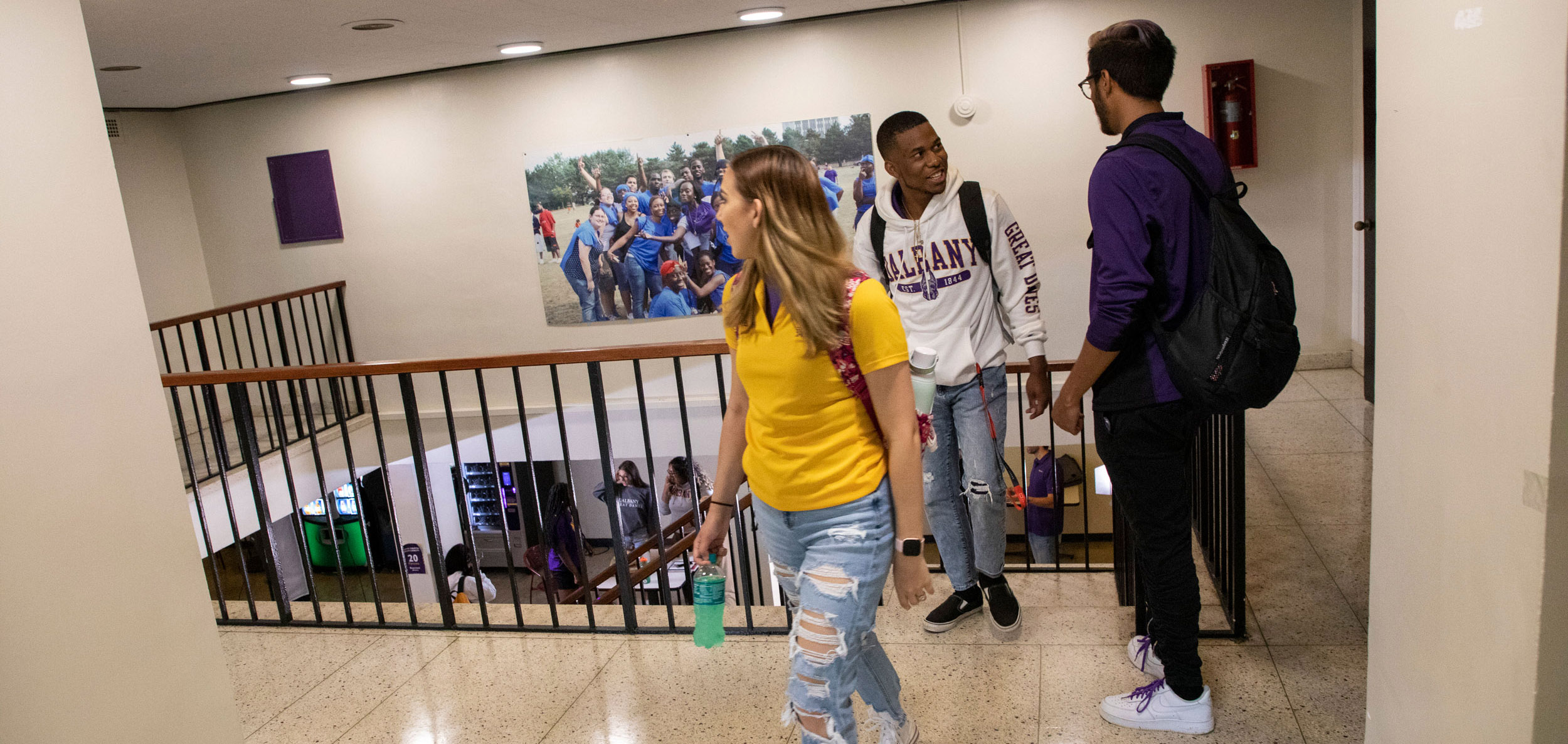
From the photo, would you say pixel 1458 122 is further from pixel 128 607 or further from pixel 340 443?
pixel 340 443

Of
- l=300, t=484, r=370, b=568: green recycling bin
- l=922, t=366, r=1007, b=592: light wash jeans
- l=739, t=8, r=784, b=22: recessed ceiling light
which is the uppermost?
l=739, t=8, r=784, b=22: recessed ceiling light

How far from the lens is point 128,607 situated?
218cm

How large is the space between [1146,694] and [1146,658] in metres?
0.25

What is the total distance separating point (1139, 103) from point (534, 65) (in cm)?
566

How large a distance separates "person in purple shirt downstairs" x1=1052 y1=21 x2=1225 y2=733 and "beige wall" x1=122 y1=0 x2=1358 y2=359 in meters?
4.27

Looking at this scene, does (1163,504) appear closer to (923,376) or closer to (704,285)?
(923,376)

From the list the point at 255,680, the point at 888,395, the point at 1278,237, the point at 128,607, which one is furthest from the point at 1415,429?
the point at 1278,237

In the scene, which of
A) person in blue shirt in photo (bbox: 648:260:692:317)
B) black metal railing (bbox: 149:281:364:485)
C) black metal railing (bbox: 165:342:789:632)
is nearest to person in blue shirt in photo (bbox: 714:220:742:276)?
person in blue shirt in photo (bbox: 648:260:692:317)

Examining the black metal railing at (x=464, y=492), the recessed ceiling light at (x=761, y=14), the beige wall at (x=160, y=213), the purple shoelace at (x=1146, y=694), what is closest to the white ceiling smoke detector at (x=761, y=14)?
the recessed ceiling light at (x=761, y=14)

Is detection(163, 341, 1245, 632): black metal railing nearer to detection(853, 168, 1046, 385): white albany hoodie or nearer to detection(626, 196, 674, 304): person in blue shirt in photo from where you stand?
detection(853, 168, 1046, 385): white albany hoodie

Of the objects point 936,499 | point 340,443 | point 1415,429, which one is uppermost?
point 1415,429

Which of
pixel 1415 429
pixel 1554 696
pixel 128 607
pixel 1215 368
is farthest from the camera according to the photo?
pixel 128 607

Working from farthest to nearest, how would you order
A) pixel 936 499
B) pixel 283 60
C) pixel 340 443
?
1. pixel 340 443
2. pixel 283 60
3. pixel 936 499

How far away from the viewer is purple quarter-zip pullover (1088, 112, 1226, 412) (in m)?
1.95
